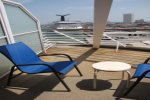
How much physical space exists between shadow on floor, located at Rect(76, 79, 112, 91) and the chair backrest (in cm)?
106

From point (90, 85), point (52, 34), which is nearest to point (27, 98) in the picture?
point (90, 85)

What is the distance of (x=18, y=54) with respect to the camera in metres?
3.54

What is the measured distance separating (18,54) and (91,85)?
55.7 inches

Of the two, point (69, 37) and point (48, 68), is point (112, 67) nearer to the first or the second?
point (48, 68)

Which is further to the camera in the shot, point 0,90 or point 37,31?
point 37,31

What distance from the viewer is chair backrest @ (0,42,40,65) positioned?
325 cm

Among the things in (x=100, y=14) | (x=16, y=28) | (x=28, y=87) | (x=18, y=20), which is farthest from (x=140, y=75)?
(x=18, y=20)

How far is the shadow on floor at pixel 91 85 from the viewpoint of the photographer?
10.7 ft

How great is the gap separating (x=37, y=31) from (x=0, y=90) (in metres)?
2.99

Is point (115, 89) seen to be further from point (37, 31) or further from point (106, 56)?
point (37, 31)

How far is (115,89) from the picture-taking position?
3.22m

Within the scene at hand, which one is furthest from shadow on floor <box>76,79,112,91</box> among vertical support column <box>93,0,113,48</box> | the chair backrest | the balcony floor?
vertical support column <box>93,0,113,48</box>

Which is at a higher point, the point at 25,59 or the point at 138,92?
the point at 25,59

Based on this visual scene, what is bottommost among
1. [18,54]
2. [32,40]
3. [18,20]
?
[32,40]
